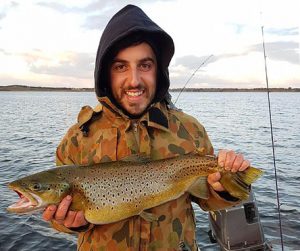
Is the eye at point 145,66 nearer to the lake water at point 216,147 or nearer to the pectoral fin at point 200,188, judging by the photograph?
the pectoral fin at point 200,188

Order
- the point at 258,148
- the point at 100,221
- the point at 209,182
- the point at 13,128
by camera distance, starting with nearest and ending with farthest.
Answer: the point at 100,221
the point at 209,182
the point at 258,148
the point at 13,128

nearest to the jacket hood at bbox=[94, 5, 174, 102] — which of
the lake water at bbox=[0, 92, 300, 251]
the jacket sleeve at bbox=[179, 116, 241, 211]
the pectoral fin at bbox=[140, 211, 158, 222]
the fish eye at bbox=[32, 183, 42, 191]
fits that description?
the jacket sleeve at bbox=[179, 116, 241, 211]

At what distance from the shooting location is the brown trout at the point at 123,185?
11.0 ft

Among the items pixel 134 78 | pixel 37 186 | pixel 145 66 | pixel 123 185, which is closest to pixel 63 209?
pixel 37 186

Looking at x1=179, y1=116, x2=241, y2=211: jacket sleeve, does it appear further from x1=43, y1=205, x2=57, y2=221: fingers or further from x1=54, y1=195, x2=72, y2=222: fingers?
x1=43, y1=205, x2=57, y2=221: fingers

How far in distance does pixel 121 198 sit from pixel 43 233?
7.18 meters

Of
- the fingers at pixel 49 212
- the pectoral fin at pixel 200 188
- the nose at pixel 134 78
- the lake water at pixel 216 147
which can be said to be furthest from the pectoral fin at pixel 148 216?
the lake water at pixel 216 147

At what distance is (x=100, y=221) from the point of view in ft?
10.9

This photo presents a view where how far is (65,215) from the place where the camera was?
10.6ft

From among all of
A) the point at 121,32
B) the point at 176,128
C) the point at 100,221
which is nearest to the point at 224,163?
the point at 176,128

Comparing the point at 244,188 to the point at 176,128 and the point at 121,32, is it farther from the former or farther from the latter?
the point at 121,32

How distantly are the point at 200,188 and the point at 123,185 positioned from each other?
0.75 metres

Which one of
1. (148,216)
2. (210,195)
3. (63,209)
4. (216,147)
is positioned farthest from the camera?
(216,147)

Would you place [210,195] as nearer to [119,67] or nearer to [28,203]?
[119,67]
